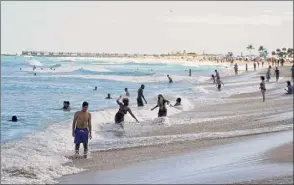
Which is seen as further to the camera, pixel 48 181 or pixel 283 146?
pixel 283 146

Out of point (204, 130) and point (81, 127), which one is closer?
point (81, 127)

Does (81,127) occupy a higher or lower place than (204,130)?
higher

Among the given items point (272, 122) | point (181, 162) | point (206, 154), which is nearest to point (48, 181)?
point (181, 162)

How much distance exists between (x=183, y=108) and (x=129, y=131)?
24.1 feet

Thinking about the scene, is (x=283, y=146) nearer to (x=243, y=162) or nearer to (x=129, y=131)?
(x=243, y=162)

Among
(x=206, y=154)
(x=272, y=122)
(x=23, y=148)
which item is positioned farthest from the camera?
(x=272, y=122)

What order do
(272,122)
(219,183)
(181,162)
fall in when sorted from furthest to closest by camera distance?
→ (272,122) < (181,162) < (219,183)

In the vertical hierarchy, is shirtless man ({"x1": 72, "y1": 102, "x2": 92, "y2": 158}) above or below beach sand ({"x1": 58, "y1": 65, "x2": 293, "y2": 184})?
above

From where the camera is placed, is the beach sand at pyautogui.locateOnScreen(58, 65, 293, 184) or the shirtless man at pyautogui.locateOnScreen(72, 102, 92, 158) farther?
the shirtless man at pyautogui.locateOnScreen(72, 102, 92, 158)

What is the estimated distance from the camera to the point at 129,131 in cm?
1530

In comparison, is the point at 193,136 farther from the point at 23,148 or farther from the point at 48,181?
the point at 48,181

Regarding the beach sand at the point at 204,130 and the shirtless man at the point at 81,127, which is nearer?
the beach sand at the point at 204,130

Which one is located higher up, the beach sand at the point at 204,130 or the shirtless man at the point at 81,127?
the shirtless man at the point at 81,127

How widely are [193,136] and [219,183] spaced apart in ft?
18.1
